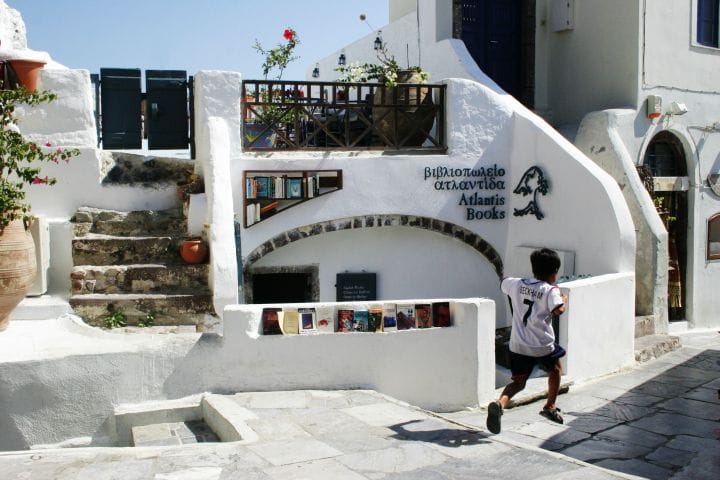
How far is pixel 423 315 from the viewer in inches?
284

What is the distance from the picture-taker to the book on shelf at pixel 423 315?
7.18 metres

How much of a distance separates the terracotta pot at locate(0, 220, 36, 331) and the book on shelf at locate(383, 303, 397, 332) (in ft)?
11.1

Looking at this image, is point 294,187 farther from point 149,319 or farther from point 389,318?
point 389,318

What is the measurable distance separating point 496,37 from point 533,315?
975 cm

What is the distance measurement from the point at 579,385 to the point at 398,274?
3.00m

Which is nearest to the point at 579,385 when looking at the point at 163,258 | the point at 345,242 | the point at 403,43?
the point at 345,242

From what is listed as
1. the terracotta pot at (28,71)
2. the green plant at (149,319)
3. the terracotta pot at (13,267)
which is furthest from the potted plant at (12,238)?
the terracotta pot at (28,71)

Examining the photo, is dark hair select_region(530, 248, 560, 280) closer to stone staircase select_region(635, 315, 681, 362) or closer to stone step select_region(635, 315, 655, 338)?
stone staircase select_region(635, 315, 681, 362)

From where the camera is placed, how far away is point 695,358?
10.6 m

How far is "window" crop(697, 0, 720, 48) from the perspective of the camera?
1373 cm

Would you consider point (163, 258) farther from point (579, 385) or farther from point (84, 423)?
point (579, 385)

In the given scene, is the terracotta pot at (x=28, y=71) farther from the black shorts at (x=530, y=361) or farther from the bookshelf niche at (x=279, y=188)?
the black shorts at (x=530, y=361)

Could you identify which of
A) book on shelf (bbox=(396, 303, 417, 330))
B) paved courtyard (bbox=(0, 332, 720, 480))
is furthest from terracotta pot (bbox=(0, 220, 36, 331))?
book on shelf (bbox=(396, 303, 417, 330))

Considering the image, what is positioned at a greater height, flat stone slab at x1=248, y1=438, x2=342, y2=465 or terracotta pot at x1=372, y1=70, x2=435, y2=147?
terracotta pot at x1=372, y1=70, x2=435, y2=147
